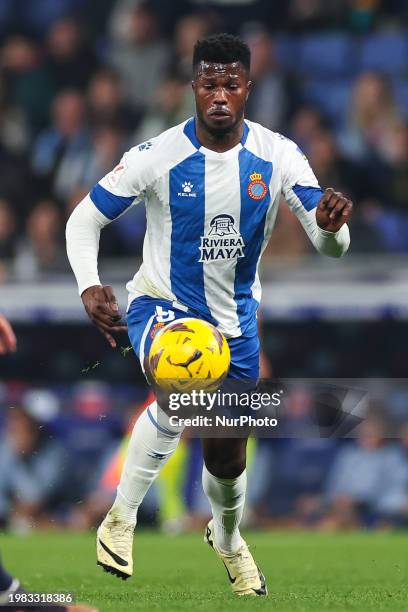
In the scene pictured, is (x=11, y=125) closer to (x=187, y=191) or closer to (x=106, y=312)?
(x=187, y=191)

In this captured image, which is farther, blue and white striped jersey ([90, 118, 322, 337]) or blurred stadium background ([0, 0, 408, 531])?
blurred stadium background ([0, 0, 408, 531])

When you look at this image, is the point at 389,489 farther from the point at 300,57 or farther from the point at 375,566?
the point at 300,57

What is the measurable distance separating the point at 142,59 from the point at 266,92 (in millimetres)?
2014

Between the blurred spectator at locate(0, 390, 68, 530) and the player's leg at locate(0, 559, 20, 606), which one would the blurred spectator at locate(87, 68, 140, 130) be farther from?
the player's leg at locate(0, 559, 20, 606)

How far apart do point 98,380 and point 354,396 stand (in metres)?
4.78

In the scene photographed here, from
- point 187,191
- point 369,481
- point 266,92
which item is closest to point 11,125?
point 266,92

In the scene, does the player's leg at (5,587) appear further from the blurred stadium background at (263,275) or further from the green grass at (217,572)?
the blurred stadium background at (263,275)

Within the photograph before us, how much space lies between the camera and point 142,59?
1462cm

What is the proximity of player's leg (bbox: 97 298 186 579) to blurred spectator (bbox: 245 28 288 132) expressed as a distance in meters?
6.93

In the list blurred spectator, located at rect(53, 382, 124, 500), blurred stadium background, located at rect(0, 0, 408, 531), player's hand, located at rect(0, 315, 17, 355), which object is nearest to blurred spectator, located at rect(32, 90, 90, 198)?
blurred stadium background, located at rect(0, 0, 408, 531)

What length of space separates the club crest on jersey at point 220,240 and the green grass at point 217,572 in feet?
4.94

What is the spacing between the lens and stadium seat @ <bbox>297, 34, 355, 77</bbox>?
14.2 m

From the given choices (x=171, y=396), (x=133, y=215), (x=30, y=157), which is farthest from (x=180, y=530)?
(x=171, y=396)

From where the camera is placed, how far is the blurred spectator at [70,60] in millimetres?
14234
